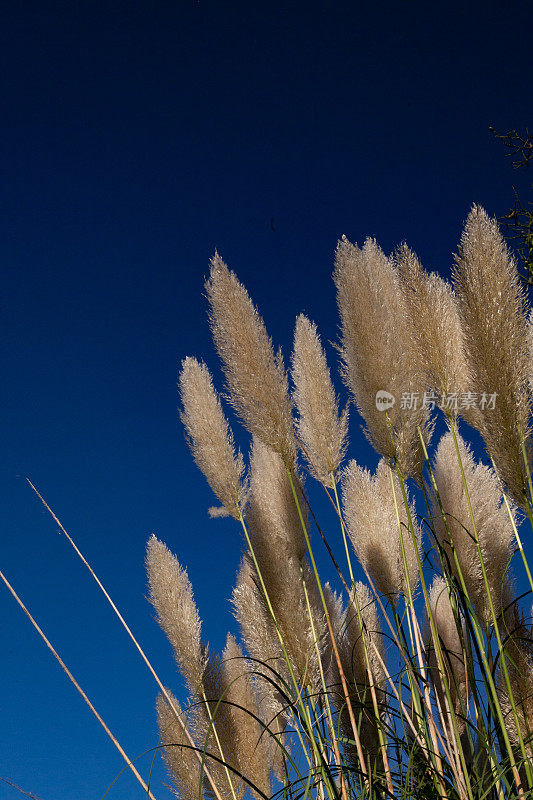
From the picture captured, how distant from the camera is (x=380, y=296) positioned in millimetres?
2252

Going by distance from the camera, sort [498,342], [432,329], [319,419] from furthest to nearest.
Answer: [319,419] < [432,329] < [498,342]

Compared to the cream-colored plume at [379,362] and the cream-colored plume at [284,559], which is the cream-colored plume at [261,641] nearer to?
the cream-colored plume at [284,559]

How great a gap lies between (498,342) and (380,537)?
1068mm

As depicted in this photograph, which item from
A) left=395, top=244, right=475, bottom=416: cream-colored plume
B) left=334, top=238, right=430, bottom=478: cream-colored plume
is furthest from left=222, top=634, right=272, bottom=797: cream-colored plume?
left=395, top=244, right=475, bottom=416: cream-colored plume

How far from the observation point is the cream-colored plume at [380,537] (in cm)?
252

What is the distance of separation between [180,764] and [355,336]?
73.9 inches

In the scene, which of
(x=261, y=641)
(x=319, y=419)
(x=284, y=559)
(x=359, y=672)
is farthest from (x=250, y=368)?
(x=359, y=672)

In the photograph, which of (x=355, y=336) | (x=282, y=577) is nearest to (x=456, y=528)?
(x=282, y=577)

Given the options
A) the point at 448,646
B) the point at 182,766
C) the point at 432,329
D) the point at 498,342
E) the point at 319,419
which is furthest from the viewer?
the point at 448,646

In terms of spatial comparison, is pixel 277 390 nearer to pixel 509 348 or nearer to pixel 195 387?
pixel 195 387

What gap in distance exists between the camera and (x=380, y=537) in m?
2.57

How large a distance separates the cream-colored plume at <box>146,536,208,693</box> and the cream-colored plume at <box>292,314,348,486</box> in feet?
2.75

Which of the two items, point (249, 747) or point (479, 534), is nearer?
point (479, 534)
